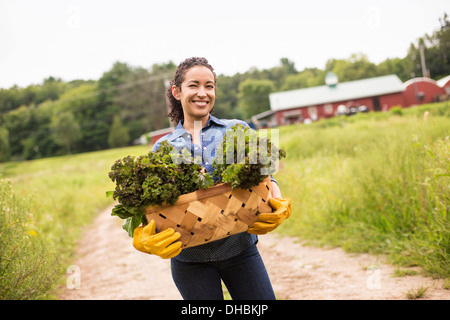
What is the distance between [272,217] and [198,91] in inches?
30.1

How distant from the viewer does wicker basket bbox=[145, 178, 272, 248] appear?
1.59 metres

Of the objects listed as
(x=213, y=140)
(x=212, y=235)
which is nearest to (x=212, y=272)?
(x=212, y=235)

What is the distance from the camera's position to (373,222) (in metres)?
5.14

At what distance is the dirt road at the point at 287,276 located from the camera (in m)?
3.59

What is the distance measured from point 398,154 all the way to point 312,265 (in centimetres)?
192

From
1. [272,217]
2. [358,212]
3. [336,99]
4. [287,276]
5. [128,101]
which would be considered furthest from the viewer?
[128,101]

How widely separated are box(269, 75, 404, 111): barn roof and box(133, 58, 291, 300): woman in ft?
111

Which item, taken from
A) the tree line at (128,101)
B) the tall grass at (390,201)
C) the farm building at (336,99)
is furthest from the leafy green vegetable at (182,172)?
the tree line at (128,101)

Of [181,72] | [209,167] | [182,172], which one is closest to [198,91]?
[181,72]

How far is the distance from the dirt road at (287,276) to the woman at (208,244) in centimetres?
200

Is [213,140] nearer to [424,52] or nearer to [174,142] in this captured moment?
[174,142]

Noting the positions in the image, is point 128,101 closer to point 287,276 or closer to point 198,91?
point 287,276

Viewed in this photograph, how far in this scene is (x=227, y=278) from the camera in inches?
75.0

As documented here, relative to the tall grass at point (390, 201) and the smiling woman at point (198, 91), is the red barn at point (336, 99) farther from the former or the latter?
the smiling woman at point (198, 91)
